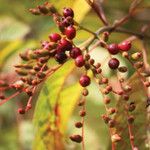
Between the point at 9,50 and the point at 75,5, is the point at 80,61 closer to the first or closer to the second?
the point at 75,5

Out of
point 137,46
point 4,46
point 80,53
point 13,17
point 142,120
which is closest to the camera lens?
point 80,53

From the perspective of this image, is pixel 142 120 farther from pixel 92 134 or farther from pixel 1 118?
pixel 1 118

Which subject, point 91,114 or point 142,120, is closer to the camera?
point 142,120

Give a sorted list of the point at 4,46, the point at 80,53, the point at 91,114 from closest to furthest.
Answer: the point at 80,53 < the point at 91,114 < the point at 4,46

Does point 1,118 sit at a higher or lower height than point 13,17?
lower

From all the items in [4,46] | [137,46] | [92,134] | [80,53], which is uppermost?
[4,46]

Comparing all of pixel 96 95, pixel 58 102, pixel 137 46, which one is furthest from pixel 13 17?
pixel 58 102

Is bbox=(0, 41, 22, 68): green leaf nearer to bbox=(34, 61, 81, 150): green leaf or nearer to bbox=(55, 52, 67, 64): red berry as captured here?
bbox=(34, 61, 81, 150): green leaf
